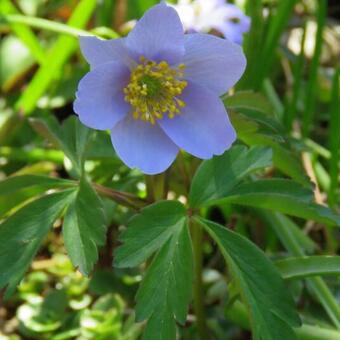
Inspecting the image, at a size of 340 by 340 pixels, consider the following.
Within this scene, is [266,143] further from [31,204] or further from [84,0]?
[84,0]

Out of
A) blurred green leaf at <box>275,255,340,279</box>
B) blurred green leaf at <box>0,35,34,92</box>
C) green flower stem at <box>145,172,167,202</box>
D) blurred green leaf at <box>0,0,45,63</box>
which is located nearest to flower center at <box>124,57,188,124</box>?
green flower stem at <box>145,172,167,202</box>

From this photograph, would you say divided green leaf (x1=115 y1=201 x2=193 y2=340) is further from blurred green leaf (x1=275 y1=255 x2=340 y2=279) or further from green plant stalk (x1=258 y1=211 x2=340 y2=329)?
green plant stalk (x1=258 y1=211 x2=340 y2=329)

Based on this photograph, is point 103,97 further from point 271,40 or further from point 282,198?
point 271,40

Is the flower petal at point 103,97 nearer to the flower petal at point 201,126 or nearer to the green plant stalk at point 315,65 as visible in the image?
the flower petal at point 201,126

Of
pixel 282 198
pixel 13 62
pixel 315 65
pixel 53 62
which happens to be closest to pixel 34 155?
pixel 53 62

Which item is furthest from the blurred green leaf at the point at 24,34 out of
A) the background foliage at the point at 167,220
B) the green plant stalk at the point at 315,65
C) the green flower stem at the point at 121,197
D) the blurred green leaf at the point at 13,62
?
the green flower stem at the point at 121,197

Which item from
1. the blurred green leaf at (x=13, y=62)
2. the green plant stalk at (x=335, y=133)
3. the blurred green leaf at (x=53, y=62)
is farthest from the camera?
the blurred green leaf at (x=13, y=62)

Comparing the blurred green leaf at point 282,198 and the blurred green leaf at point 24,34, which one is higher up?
the blurred green leaf at point 282,198
